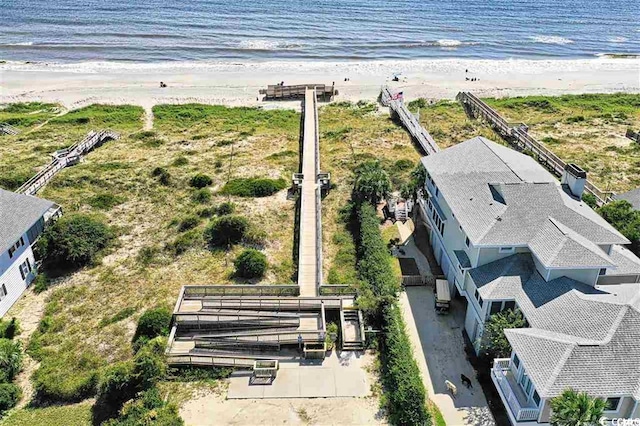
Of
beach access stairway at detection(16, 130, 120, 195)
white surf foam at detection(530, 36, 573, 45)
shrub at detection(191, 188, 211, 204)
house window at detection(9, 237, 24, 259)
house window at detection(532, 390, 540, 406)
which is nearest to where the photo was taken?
house window at detection(532, 390, 540, 406)

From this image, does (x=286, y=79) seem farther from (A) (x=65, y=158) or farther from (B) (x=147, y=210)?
(B) (x=147, y=210)

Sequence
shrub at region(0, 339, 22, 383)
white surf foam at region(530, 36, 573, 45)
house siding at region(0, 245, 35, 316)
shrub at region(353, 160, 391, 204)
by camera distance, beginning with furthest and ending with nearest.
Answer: white surf foam at region(530, 36, 573, 45)
shrub at region(353, 160, 391, 204)
house siding at region(0, 245, 35, 316)
shrub at region(0, 339, 22, 383)

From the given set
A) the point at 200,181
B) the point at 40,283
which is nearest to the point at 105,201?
the point at 200,181

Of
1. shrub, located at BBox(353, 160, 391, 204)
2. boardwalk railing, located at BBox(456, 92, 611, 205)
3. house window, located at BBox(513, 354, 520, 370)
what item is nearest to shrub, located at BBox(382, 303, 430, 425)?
house window, located at BBox(513, 354, 520, 370)

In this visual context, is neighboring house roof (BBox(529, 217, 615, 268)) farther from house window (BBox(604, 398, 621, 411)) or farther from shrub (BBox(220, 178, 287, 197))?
shrub (BBox(220, 178, 287, 197))

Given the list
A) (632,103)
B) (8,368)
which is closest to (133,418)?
(8,368)
